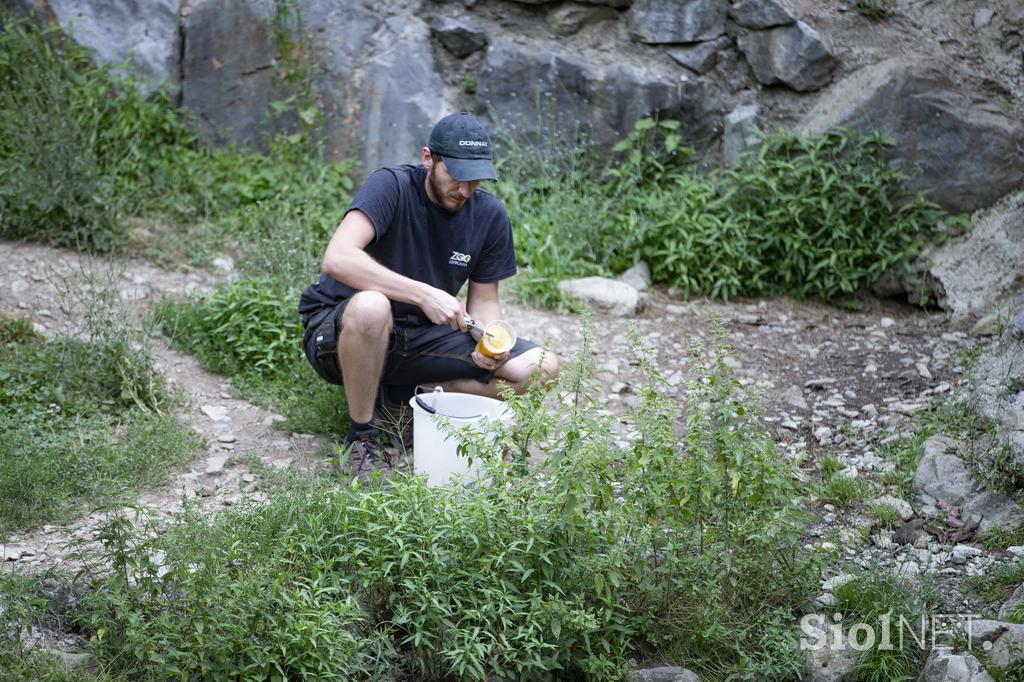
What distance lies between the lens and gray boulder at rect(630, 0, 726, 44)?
738 centimetres

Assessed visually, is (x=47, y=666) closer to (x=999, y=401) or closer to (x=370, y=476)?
(x=370, y=476)

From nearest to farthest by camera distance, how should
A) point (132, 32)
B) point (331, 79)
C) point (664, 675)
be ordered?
point (664, 675) < point (132, 32) < point (331, 79)

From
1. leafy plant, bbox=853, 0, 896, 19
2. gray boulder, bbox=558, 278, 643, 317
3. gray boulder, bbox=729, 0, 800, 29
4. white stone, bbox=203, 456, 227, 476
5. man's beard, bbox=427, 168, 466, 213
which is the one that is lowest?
white stone, bbox=203, 456, 227, 476

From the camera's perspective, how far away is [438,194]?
4.50 m

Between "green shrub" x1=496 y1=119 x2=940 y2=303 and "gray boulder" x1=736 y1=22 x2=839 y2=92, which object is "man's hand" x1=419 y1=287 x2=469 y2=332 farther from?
"gray boulder" x1=736 y1=22 x2=839 y2=92

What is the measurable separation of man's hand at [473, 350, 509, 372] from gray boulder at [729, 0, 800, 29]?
4110 millimetres

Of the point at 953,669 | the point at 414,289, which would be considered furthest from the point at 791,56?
the point at 953,669

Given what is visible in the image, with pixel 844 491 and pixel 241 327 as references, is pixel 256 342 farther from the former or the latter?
pixel 844 491

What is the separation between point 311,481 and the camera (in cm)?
405

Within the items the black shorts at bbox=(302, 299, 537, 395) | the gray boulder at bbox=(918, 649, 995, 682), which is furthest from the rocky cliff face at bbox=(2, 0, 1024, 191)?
the gray boulder at bbox=(918, 649, 995, 682)

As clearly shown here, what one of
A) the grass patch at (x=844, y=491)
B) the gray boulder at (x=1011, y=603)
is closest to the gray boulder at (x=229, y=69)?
the grass patch at (x=844, y=491)

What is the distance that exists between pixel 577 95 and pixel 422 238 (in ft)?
10.6

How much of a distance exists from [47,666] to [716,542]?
7.29ft

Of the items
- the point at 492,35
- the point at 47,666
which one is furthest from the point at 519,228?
the point at 47,666
